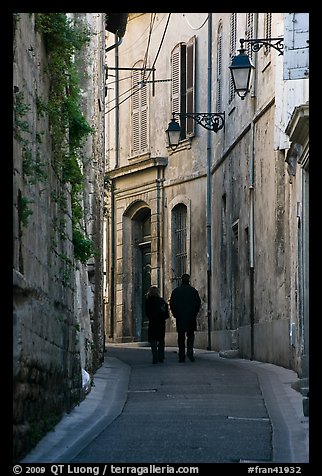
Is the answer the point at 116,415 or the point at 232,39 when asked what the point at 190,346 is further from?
the point at 116,415

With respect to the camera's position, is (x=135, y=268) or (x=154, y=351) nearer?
(x=154, y=351)

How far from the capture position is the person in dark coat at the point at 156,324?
19.7 metres

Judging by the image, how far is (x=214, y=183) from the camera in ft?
89.2

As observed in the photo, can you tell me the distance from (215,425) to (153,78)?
67.4ft

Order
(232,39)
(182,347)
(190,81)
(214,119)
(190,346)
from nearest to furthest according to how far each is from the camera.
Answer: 1. (182,347)
2. (190,346)
3. (232,39)
4. (214,119)
5. (190,81)

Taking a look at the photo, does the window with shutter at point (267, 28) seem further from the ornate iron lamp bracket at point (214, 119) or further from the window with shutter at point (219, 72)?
the window with shutter at point (219, 72)

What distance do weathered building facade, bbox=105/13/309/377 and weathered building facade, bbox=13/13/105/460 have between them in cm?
247

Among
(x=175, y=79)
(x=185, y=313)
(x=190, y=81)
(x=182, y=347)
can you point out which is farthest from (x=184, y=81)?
(x=182, y=347)

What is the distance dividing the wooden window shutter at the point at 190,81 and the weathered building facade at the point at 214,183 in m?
0.05

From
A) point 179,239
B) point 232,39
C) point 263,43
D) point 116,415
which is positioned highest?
point 232,39

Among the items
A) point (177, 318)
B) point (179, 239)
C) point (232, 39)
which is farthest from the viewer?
point (179, 239)

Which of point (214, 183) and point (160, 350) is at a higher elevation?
point (214, 183)

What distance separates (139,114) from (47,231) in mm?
20520
